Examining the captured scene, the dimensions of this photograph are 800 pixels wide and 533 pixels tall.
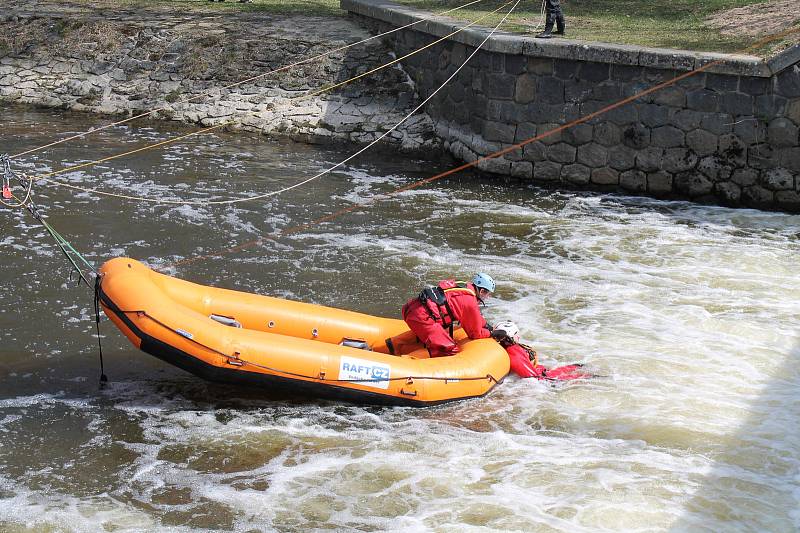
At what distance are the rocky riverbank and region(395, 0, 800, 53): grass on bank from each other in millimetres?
1522

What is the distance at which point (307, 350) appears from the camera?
20.4ft

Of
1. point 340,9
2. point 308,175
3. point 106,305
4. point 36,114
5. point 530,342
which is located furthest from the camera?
point 340,9

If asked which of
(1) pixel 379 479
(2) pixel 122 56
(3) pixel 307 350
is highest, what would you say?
(2) pixel 122 56

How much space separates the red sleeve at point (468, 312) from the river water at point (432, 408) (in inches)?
15.8

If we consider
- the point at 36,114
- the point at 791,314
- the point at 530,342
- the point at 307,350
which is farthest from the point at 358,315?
the point at 36,114

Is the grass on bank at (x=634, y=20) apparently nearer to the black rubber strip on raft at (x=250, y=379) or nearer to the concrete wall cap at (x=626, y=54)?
the concrete wall cap at (x=626, y=54)

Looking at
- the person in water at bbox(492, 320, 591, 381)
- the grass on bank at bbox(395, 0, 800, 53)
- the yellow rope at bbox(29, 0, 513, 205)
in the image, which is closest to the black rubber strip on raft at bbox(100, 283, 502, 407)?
the person in water at bbox(492, 320, 591, 381)

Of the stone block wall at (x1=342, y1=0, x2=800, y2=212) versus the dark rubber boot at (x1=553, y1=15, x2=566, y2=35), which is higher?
the dark rubber boot at (x1=553, y1=15, x2=566, y2=35)

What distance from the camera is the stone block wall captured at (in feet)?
33.7

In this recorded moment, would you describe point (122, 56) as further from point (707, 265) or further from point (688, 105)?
point (707, 265)

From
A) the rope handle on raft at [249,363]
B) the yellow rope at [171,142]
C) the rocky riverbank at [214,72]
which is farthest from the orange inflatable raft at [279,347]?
the rocky riverbank at [214,72]

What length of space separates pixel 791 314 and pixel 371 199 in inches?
176

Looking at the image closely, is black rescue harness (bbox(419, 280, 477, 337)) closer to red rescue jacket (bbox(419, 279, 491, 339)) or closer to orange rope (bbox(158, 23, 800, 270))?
red rescue jacket (bbox(419, 279, 491, 339))

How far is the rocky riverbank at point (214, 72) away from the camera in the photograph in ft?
43.1
